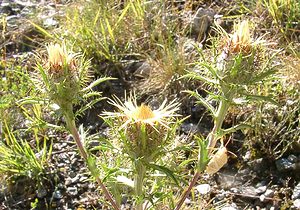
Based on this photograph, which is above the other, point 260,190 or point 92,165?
point 92,165

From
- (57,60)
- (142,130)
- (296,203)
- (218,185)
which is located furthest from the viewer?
(218,185)

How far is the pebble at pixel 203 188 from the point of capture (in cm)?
320

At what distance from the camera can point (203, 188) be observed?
322 centimetres

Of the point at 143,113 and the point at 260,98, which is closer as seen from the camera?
the point at 143,113

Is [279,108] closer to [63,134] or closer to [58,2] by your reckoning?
[63,134]

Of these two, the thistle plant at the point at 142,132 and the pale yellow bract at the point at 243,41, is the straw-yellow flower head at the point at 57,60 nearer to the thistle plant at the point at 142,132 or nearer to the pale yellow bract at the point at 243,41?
the thistle plant at the point at 142,132

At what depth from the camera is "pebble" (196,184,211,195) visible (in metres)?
3.20

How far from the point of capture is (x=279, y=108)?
352 cm

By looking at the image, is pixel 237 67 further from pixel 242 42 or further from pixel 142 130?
pixel 142 130

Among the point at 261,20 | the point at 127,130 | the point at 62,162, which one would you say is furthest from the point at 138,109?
the point at 261,20

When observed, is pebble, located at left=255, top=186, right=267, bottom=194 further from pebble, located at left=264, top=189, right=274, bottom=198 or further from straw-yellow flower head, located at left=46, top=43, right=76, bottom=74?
straw-yellow flower head, located at left=46, top=43, right=76, bottom=74

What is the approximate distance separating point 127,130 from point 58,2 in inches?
136

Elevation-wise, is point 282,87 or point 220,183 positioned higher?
point 282,87

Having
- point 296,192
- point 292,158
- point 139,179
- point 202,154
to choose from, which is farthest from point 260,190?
point 139,179
